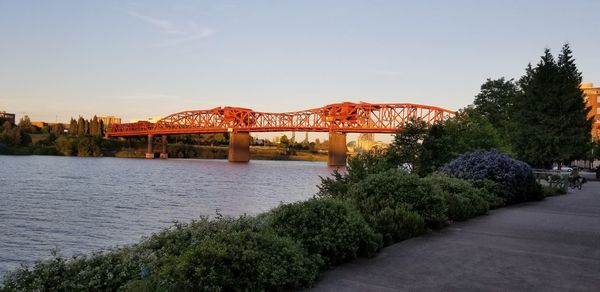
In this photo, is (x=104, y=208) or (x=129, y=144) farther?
(x=129, y=144)

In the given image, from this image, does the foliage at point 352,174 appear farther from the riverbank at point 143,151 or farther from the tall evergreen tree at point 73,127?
the tall evergreen tree at point 73,127

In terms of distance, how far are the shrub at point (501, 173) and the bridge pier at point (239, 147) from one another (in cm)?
12100

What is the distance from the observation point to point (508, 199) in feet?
61.0

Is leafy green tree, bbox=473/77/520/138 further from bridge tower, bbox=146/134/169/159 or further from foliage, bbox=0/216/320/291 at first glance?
bridge tower, bbox=146/134/169/159

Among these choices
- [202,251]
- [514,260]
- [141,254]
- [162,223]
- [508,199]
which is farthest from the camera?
[162,223]

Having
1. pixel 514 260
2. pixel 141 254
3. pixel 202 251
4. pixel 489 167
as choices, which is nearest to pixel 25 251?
pixel 141 254

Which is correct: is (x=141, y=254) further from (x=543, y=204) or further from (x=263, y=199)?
(x=263, y=199)

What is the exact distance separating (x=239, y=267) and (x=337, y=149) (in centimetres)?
11960

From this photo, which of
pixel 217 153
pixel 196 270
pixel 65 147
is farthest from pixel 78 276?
pixel 217 153

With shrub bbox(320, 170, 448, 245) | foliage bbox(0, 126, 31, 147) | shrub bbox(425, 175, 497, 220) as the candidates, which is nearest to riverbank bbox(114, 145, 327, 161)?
foliage bbox(0, 126, 31, 147)

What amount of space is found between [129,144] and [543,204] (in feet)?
556

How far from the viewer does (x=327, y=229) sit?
26.1ft

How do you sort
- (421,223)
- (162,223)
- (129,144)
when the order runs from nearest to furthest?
(421,223) → (162,223) → (129,144)

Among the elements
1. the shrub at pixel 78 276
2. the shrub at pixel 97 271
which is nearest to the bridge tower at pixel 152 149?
the shrub at pixel 97 271
